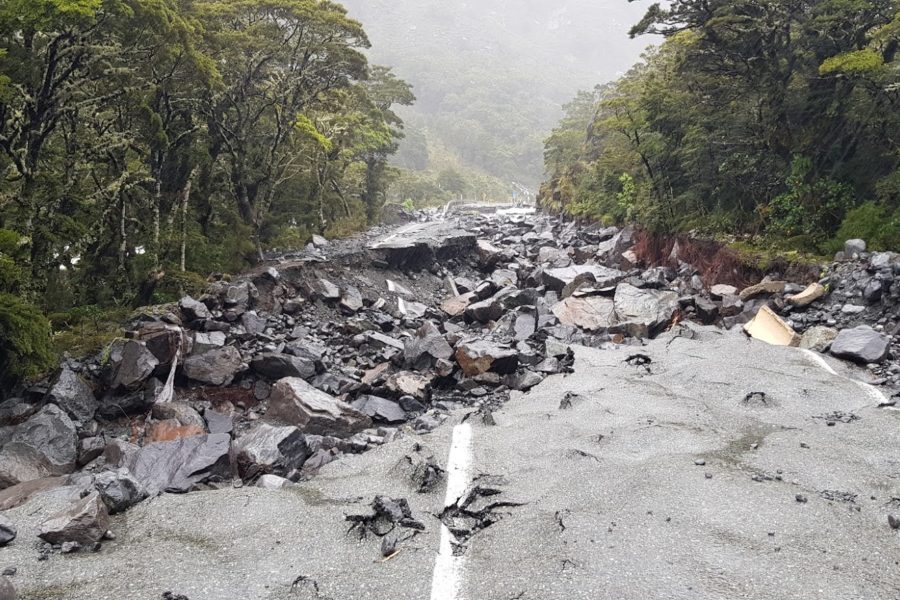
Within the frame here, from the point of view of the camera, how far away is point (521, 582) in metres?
4.95

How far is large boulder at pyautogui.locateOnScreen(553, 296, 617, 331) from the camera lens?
15.9 m

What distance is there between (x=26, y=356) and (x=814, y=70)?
20.7 m

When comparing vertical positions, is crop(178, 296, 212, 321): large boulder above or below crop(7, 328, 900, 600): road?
above

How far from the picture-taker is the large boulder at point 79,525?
5492mm

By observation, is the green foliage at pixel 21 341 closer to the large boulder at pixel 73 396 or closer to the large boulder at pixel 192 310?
the large boulder at pixel 73 396

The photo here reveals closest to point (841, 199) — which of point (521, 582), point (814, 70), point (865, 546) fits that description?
point (814, 70)

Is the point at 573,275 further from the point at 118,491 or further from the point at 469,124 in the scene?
the point at 469,124

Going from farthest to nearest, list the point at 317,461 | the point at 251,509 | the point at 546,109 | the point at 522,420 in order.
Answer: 1. the point at 546,109
2. the point at 522,420
3. the point at 317,461
4. the point at 251,509

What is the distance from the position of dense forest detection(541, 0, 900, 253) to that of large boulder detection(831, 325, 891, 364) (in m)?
3.72

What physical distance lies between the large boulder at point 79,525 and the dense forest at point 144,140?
4198 millimetres

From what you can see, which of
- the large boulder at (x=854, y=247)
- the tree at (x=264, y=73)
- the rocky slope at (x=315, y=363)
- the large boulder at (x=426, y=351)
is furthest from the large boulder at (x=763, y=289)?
the tree at (x=264, y=73)

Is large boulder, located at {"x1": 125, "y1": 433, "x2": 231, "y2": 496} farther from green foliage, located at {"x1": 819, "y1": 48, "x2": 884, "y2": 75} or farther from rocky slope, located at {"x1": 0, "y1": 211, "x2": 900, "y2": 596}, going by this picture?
green foliage, located at {"x1": 819, "y1": 48, "x2": 884, "y2": 75}

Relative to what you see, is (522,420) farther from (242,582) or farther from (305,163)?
(305,163)

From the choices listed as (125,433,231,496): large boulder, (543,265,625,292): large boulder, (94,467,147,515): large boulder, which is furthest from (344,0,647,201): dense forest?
(94,467,147,515): large boulder
